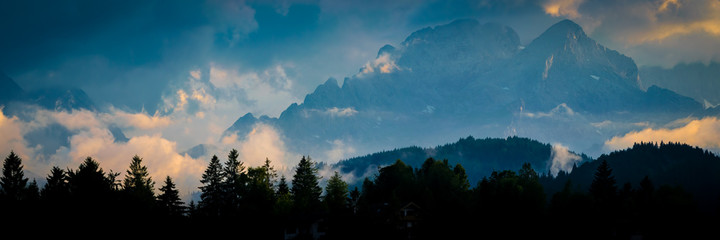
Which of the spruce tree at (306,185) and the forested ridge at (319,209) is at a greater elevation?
the spruce tree at (306,185)

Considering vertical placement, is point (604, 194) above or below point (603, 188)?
below

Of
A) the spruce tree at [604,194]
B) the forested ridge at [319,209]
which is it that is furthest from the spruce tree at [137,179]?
the spruce tree at [604,194]

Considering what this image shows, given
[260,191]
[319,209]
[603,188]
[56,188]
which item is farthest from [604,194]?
[56,188]

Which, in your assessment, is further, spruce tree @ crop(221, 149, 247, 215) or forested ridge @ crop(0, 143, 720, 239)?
spruce tree @ crop(221, 149, 247, 215)

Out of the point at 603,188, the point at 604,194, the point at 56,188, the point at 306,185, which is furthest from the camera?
the point at 306,185

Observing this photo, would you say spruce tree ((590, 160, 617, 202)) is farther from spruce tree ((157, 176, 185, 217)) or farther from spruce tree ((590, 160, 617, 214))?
spruce tree ((157, 176, 185, 217))

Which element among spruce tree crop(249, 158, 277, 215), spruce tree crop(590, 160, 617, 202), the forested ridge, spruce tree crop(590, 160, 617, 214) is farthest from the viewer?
spruce tree crop(590, 160, 617, 202)

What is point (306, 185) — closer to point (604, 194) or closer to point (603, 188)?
point (604, 194)

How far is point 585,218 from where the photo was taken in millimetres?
79750

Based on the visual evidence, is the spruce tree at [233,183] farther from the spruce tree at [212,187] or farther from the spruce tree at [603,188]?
the spruce tree at [603,188]

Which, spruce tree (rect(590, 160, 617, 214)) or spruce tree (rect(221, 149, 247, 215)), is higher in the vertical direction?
spruce tree (rect(221, 149, 247, 215))

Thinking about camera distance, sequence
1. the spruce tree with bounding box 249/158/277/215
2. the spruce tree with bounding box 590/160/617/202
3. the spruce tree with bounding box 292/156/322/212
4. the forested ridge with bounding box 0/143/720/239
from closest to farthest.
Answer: the forested ridge with bounding box 0/143/720/239 → the spruce tree with bounding box 249/158/277/215 → the spruce tree with bounding box 590/160/617/202 → the spruce tree with bounding box 292/156/322/212

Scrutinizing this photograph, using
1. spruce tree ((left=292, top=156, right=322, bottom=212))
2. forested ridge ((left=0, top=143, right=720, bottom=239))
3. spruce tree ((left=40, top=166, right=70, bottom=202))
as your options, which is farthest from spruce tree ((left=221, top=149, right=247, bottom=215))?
spruce tree ((left=40, top=166, right=70, bottom=202))

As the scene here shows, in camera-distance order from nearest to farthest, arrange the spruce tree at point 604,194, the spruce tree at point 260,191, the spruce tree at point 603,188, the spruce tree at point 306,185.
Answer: the spruce tree at point 604,194 < the spruce tree at point 260,191 < the spruce tree at point 603,188 < the spruce tree at point 306,185
